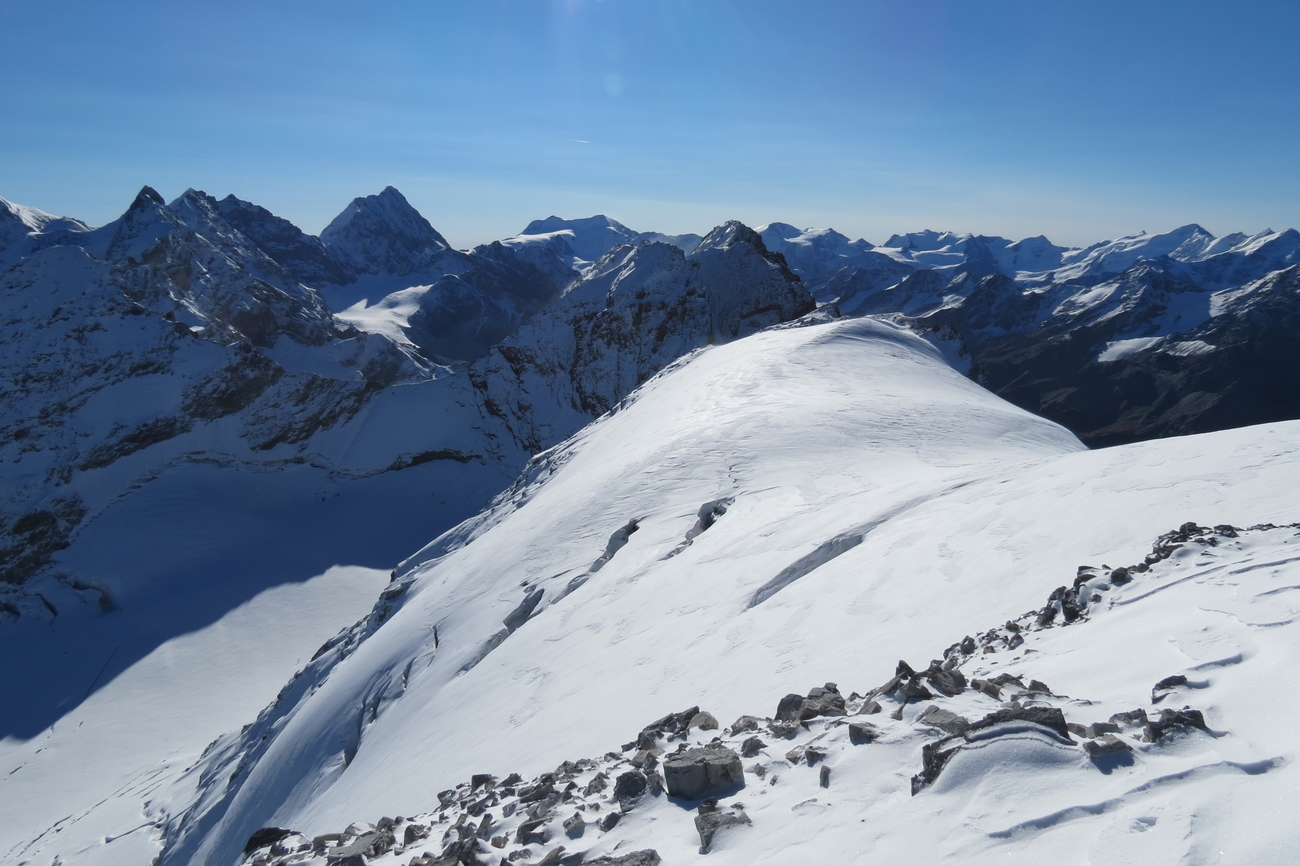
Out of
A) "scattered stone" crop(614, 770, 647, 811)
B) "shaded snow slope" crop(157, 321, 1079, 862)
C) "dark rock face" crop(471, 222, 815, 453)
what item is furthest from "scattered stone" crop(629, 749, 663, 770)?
"dark rock face" crop(471, 222, 815, 453)

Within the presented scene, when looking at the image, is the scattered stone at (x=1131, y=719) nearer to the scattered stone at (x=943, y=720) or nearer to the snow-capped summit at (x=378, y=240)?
the scattered stone at (x=943, y=720)

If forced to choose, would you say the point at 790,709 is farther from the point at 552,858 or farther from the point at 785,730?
the point at 552,858

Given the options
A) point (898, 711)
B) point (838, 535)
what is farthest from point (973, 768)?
point (838, 535)

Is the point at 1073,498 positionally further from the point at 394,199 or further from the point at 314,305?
the point at 394,199

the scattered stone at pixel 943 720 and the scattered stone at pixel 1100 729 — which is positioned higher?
the scattered stone at pixel 1100 729

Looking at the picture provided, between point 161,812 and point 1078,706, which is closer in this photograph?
point 1078,706

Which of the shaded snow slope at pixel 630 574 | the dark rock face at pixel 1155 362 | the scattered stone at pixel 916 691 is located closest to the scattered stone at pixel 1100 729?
the scattered stone at pixel 916 691
